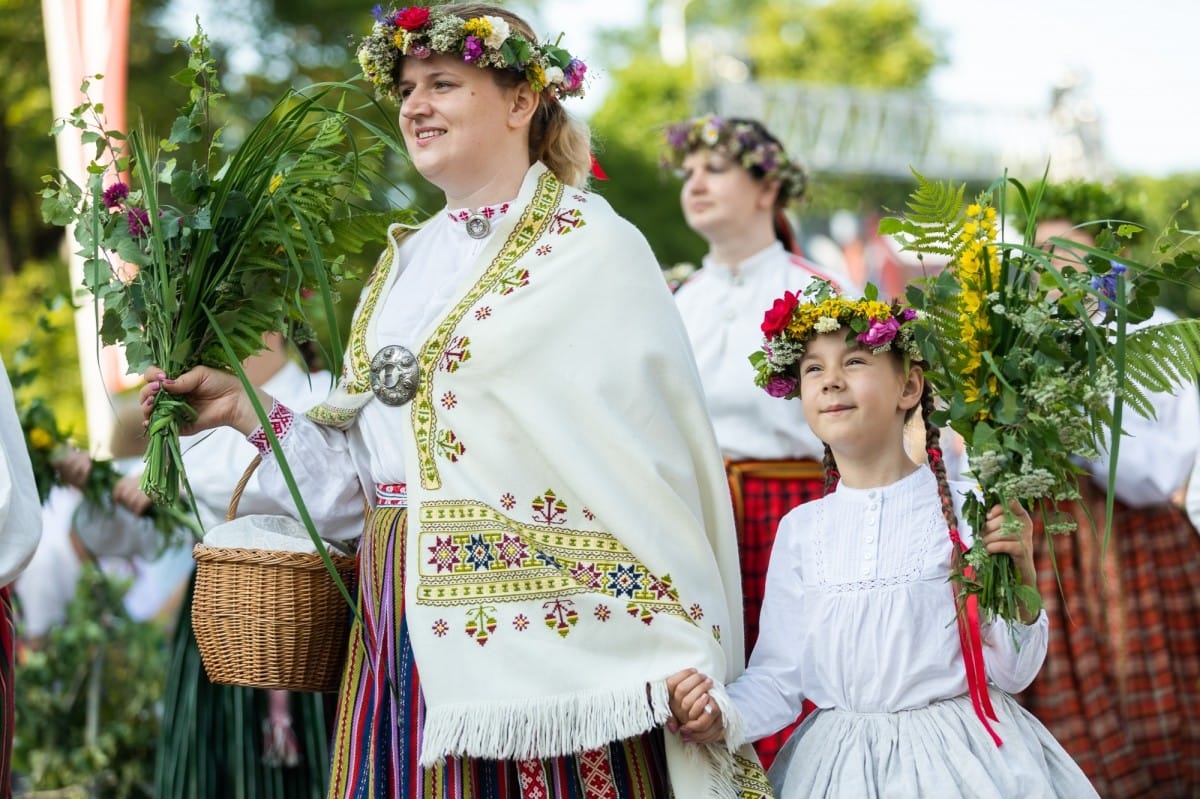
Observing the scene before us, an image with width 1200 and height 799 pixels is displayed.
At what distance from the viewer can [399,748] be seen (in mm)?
3334

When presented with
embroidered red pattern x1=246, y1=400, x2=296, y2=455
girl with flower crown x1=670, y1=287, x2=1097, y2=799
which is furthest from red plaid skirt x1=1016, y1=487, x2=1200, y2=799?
embroidered red pattern x1=246, y1=400, x2=296, y2=455

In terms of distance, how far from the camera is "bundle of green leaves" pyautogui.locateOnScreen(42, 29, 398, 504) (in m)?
3.40

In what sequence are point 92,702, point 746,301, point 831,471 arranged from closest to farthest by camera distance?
point 831,471 < point 746,301 < point 92,702

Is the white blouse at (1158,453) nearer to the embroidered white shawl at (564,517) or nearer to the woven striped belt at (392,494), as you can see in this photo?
the embroidered white shawl at (564,517)

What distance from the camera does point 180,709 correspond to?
4996 mm

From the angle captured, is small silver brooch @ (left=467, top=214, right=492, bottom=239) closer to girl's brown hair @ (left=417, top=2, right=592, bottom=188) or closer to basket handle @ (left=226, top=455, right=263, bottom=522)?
girl's brown hair @ (left=417, top=2, right=592, bottom=188)

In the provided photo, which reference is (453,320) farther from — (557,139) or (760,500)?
(760,500)

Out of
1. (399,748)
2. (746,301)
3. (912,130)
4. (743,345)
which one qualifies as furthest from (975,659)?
(912,130)

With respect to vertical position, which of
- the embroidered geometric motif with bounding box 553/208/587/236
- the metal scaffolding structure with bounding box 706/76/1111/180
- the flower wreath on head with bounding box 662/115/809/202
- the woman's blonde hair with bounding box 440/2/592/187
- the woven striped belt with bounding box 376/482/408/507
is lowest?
the woven striped belt with bounding box 376/482/408/507

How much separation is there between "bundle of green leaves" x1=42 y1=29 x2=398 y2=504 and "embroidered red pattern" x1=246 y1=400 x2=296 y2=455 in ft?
0.48

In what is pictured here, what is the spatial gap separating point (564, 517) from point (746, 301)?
2.20m

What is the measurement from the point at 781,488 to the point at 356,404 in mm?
1827

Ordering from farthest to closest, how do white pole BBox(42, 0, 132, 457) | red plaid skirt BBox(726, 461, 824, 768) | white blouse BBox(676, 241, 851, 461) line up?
white pole BBox(42, 0, 132, 457) → white blouse BBox(676, 241, 851, 461) → red plaid skirt BBox(726, 461, 824, 768)

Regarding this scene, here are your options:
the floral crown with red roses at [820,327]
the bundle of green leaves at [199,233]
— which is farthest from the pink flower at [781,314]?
the bundle of green leaves at [199,233]
